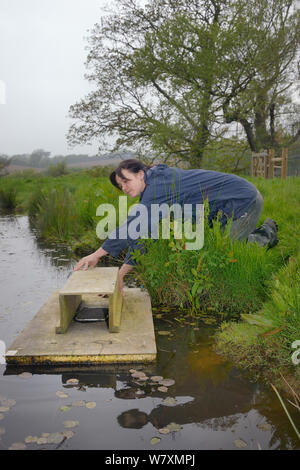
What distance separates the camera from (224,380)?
2678 millimetres

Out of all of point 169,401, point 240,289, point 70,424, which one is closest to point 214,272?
point 240,289

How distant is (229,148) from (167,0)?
21.3 feet

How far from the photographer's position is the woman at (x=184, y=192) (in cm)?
393

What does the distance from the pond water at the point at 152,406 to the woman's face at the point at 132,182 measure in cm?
140

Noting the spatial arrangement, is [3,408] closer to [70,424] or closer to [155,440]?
[70,424]

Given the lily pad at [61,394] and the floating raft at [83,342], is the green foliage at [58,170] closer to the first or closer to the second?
the floating raft at [83,342]

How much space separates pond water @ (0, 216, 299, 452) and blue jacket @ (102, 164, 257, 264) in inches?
50.6

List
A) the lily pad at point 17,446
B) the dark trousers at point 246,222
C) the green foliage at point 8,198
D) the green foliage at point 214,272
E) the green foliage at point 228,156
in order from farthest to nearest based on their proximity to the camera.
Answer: the green foliage at point 228,156
the green foliage at point 8,198
the dark trousers at point 246,222
the green foliage at point 214,272
the lily pad at point 17,446

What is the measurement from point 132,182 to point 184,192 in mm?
538

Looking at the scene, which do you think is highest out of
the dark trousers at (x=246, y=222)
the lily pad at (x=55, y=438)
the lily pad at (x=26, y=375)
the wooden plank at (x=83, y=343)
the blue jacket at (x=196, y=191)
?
the blue jacket at (x=196, y=191)

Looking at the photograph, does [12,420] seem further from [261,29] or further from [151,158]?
[261,29]

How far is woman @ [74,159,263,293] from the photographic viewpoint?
3.93 meters

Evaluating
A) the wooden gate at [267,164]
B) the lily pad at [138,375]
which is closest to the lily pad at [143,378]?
the lily pad at [138,375]

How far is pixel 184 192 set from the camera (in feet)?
13.6
